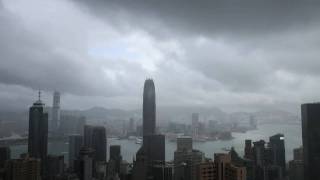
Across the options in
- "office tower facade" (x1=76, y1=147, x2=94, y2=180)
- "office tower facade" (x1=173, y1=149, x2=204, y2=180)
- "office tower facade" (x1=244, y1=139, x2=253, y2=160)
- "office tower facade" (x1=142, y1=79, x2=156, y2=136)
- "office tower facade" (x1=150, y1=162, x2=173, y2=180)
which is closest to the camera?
"office tower facade" (x1=173, y1=149, x2=204, y2=180)

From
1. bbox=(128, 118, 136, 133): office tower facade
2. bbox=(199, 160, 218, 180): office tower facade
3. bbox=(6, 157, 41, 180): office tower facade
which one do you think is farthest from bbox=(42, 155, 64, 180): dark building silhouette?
bbox=(199, 160, 218, 180): office tower facade

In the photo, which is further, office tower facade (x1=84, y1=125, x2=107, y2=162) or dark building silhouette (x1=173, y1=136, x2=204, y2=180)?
office tower facade (x1=84, y1=125, x2=107, y2=162)

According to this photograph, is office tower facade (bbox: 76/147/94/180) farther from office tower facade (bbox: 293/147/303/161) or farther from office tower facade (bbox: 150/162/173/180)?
office tower facade (bbox: 293/147/303/161)

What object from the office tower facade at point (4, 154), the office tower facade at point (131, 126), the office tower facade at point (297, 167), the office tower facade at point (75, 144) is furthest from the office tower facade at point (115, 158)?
the office tower facade at point (297, 167)

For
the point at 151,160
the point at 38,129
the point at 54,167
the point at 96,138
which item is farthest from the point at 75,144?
the point at 151,160

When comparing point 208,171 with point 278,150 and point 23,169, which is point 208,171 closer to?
point 23,169

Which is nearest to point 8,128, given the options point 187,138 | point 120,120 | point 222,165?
point 120,120

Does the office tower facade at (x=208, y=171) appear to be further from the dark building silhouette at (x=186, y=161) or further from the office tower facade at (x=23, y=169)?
the office tower facade at (x=23, y=169)
